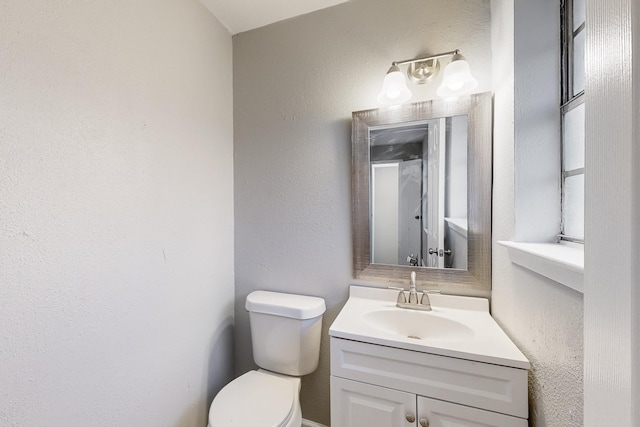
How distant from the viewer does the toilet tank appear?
1312 millimetres

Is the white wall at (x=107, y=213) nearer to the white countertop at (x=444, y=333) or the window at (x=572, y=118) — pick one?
the white countertop at (x=444, y=333)

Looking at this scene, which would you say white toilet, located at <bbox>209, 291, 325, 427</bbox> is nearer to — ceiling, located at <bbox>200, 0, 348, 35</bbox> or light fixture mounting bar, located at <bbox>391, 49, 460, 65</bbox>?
light fixture mounting bar, located at <bbox>391, 49, 460, 65</bbox>

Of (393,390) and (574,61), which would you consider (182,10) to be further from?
(393,390)

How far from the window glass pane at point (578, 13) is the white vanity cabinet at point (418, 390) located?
1095mm

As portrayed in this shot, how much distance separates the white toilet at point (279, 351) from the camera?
1165 millimetres

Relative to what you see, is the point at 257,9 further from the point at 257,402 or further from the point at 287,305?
the point at 257,402

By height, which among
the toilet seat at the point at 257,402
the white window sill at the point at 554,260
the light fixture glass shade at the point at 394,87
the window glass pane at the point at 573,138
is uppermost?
the light fixture glass shade at the point at 394,87

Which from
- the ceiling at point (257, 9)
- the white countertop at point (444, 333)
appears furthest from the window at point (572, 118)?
the ceiling at point (257, 9)

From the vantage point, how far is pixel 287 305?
4.36 ft

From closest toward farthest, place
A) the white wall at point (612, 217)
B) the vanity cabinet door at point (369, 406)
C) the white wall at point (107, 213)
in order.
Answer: the white wall at point (612, 217) → the white wall at point (107, 213) → the vanity cabinet door at point (369, 406)

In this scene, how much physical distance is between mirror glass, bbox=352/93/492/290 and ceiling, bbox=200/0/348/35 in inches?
25.9

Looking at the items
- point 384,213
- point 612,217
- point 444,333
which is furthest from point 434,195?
point 612,217

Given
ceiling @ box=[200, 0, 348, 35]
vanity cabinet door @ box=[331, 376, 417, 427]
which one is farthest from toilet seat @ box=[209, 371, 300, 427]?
ceiling @ box=[200, 0, 348, 35]

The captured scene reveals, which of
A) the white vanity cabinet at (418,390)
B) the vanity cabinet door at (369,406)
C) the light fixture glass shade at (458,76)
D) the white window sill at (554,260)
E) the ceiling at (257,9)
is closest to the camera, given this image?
the white window sill at (554,260)
